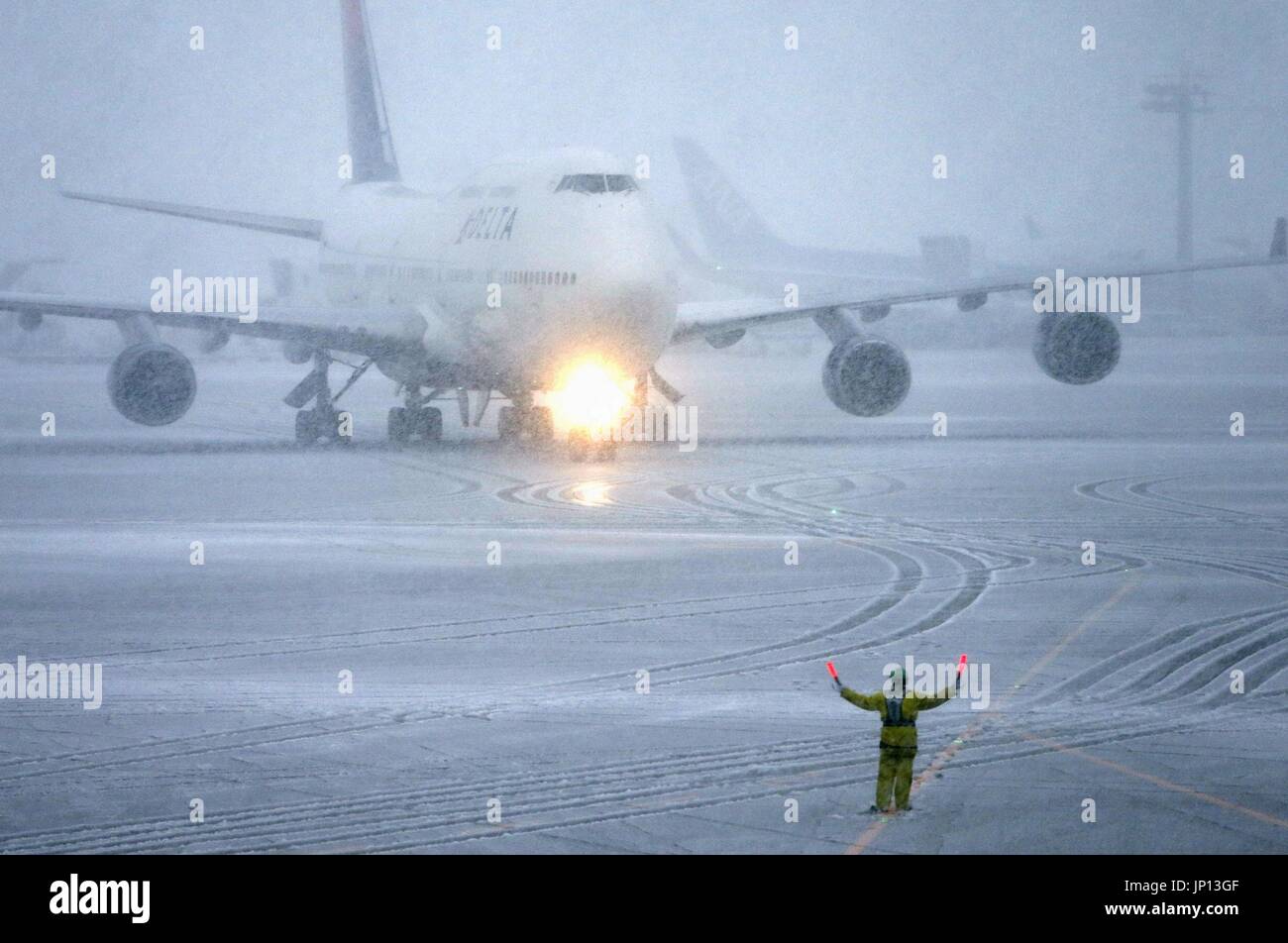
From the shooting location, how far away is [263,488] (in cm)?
2664

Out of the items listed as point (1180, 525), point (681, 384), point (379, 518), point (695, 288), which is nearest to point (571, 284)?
point (379, 518)

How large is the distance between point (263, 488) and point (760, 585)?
35.9 ft

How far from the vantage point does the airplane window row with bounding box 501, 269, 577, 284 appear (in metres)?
31.1

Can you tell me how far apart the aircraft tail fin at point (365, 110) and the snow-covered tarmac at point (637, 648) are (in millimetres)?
14834

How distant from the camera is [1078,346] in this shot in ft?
118

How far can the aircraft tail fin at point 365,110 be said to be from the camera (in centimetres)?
4441

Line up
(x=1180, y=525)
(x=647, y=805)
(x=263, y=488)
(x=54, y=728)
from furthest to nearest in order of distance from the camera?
(x=263, y=488)
(x=1180, y=525)
(x=54, y=728)
(x=647, y=805)

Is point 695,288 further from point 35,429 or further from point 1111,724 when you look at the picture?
point 1111,724

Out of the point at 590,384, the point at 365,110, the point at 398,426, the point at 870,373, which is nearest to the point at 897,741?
the point at 590,384
